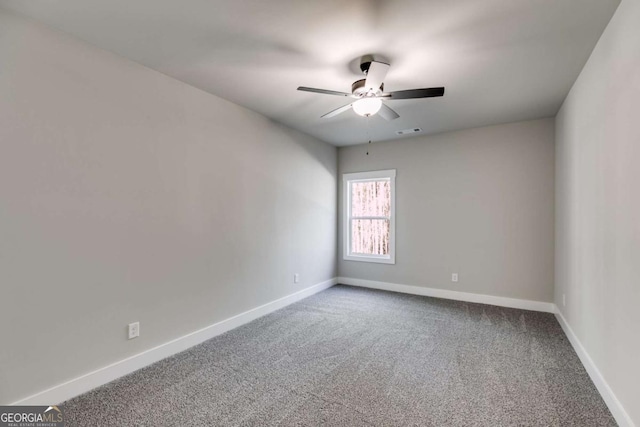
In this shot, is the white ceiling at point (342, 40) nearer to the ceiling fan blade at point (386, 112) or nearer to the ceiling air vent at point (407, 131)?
the ceiling fan blade at point (386, 112)

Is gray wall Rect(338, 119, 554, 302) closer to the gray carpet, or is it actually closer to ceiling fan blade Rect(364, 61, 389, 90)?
the gray carpet

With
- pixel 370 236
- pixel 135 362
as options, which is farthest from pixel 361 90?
pixel 370 236

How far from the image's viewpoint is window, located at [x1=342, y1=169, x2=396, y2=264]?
5090 mm

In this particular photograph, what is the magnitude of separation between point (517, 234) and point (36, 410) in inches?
200

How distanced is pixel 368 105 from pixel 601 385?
269 cm

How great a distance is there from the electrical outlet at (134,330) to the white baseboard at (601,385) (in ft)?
11.0

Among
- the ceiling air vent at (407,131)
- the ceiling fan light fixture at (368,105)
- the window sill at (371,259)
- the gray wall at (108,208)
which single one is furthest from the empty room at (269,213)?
the window sill at (371,259)

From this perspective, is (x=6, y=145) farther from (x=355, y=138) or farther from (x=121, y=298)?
(x=355, y=138)

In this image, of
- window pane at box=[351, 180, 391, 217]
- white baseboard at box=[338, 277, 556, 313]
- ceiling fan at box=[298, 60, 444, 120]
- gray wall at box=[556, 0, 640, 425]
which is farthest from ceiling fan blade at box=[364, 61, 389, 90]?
white baseboard at box=[338, 277, 556, 313]

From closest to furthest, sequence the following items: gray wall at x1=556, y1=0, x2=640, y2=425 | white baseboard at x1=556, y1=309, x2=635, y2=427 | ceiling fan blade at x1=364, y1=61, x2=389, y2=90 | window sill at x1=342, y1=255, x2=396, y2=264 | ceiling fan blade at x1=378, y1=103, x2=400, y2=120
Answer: gray wall at x1=556, y1=0, x2=640, y2=425 < white baseboard at x1=556, y1=309, x2=635, y2=427 < ceiling fan blade at x1=364, y1=61, x2=389, y2=90 < ceiling fan blade at x1=378, y1=103, x2=400, y2=120 < window sill at x1=342, y1=255, x2=396, y2=264

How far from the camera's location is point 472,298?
4.38 meters

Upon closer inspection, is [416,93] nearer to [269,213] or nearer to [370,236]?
[269,213]

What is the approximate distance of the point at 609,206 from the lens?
202 cm

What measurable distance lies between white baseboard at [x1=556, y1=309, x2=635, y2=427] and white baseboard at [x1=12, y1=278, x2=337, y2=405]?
10.4ft
